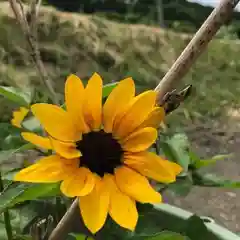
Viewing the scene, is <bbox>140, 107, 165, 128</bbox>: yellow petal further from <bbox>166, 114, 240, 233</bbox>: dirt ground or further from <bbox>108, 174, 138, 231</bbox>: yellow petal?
<bbox>166, 114, 240, 233</bbox>: dirt ground

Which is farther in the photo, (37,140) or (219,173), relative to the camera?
(219,173)

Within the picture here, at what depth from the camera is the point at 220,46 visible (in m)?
2.40

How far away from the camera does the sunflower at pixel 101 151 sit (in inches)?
13.3

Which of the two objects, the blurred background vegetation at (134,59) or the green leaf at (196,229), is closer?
the green leaf at (196,229)

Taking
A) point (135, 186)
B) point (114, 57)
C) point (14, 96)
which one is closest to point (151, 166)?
point (135, 186)

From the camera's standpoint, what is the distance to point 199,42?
380 millimetres

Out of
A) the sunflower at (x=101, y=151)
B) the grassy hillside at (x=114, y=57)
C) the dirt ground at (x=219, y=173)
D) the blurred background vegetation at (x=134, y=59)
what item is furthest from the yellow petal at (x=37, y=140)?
the grassy hillside at (x=114, y=57)

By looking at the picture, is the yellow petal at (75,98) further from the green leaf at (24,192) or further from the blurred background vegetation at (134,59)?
the blurred background vegetation at (134,59)

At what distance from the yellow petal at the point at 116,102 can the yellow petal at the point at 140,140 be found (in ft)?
0.05

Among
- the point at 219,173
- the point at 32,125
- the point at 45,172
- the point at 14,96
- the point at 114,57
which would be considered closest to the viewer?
the point at 45,172

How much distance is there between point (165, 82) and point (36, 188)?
0.35 ft

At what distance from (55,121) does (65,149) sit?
0.06 ft

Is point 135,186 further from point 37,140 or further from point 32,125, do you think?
point 32,125

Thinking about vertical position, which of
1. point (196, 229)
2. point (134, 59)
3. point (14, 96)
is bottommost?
point (134, 59)
